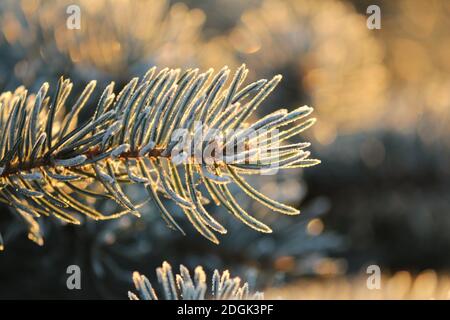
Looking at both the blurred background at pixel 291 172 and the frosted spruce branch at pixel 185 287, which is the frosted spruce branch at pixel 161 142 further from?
the blurred background at pixel 291 172

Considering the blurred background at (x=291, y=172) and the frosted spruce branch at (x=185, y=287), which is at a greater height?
the blurred background at (x=291, y=172)

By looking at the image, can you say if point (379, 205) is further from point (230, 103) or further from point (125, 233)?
point (230, 103)

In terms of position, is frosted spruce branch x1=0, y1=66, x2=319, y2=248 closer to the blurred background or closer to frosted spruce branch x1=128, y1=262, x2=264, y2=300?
frosted spruce branch x1=128, y1=262, x2=264, y2=300

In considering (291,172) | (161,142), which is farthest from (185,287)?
(291,172)

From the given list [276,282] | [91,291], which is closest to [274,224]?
[276,282]

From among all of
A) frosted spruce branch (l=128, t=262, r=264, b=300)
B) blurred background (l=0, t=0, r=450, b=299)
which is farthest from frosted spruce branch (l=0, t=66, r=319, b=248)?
blurred background (l=0, t=0, r=450, b=299)

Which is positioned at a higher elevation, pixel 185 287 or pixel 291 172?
pixel 291 172

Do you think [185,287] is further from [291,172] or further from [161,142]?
[291,172]

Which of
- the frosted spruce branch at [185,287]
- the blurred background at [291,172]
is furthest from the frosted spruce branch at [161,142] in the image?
the blurred background at [291,172]
